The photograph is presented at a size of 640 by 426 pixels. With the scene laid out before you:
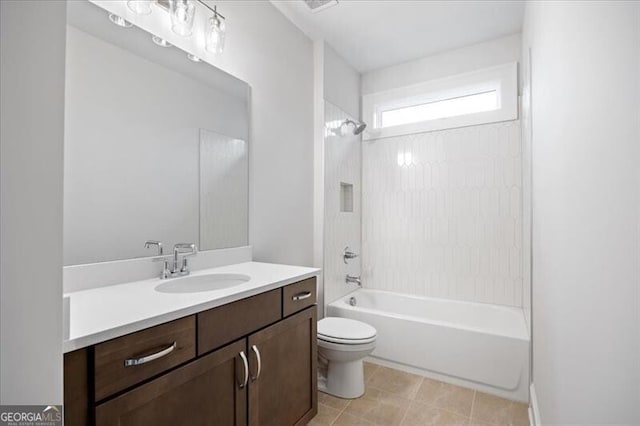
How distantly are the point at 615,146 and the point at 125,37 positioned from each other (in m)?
1.82

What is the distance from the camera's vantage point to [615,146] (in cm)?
73

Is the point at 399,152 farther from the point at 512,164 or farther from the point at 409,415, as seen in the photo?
the point at 409,415

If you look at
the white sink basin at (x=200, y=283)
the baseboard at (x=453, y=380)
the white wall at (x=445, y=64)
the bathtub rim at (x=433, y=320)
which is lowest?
the baseboard at (x=453, y=380)

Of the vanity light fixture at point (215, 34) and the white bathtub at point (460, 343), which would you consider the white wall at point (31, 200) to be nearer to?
the vanity light fixture at point (215, 34)

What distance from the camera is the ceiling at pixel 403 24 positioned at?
7.67 feet

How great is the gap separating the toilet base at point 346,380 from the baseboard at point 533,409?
3.23ft

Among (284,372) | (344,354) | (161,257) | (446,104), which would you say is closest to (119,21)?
(161,257)

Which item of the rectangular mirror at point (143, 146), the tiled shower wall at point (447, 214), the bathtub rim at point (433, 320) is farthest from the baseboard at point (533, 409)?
the rectangular mirror at point (143, 146)

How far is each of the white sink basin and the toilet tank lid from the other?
2.54 ft

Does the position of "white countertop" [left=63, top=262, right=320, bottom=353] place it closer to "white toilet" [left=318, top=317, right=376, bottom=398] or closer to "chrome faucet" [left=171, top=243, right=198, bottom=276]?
"chrome faucet" [left=171, top=243, right=198, bottom=276]

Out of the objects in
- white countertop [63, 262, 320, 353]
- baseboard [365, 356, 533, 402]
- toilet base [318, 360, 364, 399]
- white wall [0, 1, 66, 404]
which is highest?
white wall [0, 1, 66, 404]

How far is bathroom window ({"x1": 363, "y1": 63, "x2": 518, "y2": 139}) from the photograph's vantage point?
9.05 ft

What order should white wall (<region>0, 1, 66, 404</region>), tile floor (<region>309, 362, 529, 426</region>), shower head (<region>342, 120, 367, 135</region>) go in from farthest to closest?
shower head (<region>342, 120, 367, 135</region>) → tile floor (<region>309, 362, 529, 426</region>) → white wall (<region>0, 1, 66, 404</region>)

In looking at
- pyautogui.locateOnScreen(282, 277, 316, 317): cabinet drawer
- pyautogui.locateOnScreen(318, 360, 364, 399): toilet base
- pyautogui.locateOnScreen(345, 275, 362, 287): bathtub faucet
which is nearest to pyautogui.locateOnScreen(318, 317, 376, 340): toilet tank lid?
pyautogui.locateOnScreen(318, 360, 364, 399): toilet base
